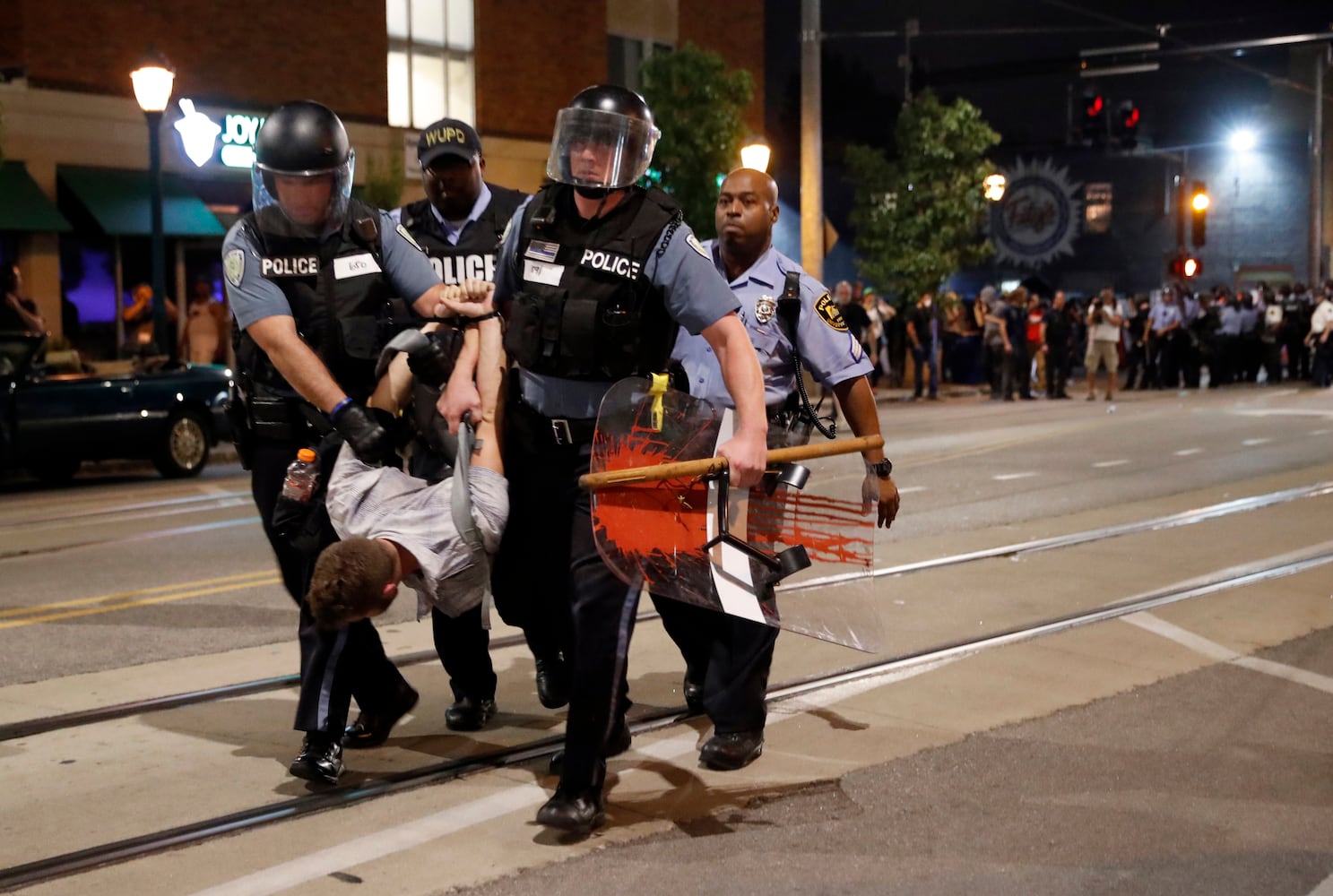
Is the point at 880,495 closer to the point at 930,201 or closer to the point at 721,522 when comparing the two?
the point at 721,522

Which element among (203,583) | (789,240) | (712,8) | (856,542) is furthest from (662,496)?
(789,240)

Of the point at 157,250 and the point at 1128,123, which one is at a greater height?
the point at 1128,123

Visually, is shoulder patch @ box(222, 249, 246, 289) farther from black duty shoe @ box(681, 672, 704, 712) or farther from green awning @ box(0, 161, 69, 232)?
green awning @ box(0, 161, 69, 232)

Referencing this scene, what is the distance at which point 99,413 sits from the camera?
15141 millimetres

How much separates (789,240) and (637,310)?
4045 centimetres

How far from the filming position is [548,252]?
4.79 m

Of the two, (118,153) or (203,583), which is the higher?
(118,153)

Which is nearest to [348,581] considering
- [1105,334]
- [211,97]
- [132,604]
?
[132,604]

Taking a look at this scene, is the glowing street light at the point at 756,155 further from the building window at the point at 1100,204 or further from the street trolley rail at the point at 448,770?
the building window at the point at 1100,204

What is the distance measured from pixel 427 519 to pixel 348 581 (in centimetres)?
37

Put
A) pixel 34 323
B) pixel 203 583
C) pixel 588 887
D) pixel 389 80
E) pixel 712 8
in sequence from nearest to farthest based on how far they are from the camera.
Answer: pixel 588 887
pixel 203 583
pixel 34 323
pixel 389 80
pixel 712 8

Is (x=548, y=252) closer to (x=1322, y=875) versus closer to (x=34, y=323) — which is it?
(x=1322, y=875)

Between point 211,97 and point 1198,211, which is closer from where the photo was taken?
point 211,97

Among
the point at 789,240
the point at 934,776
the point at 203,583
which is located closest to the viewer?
the point at 934,776
